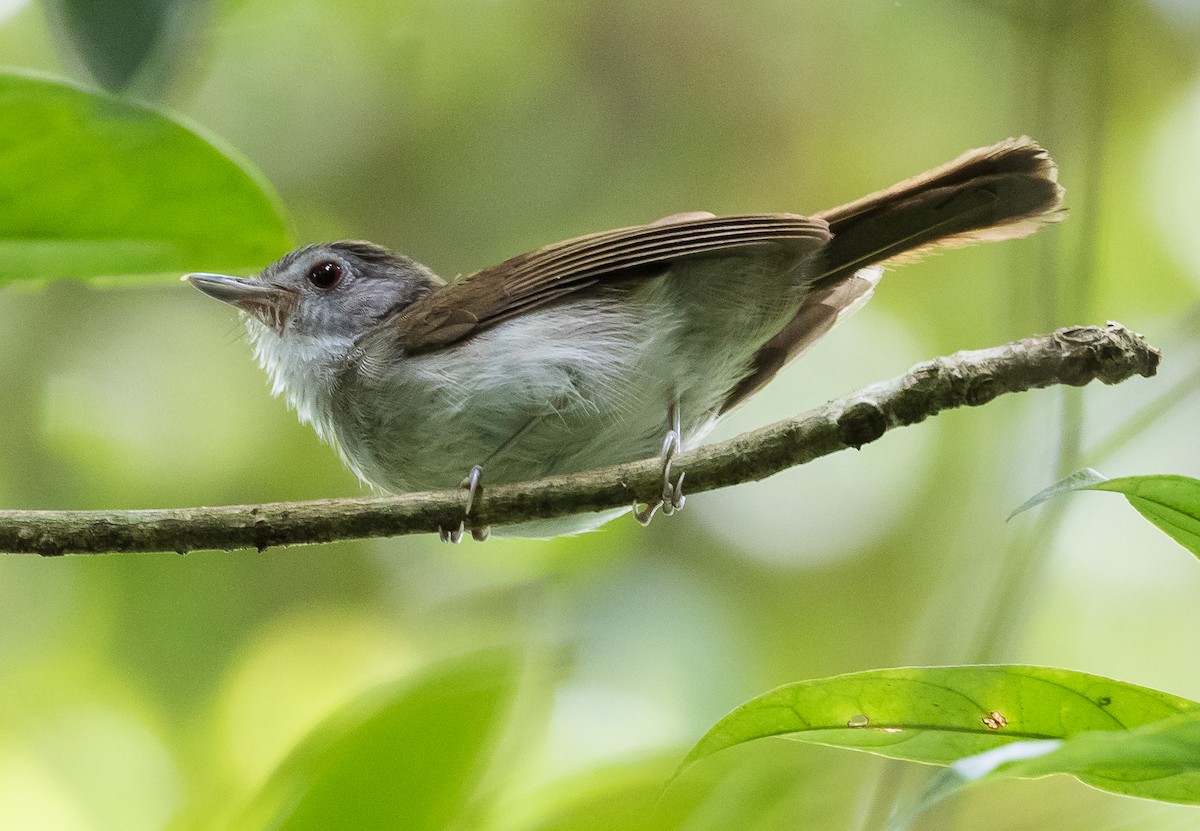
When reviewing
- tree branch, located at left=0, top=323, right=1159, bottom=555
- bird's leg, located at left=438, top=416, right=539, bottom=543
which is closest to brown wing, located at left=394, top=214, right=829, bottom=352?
bird's leg, located at left=438, top=416, right=539, bottom=543

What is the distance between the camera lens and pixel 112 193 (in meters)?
1.89

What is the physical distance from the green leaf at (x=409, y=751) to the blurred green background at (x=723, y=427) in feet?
2.42

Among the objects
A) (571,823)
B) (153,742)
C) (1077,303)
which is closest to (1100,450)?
(1077,303)

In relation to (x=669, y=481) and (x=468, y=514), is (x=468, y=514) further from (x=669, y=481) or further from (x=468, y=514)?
(x=669, y=481)

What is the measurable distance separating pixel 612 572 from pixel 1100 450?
1.91 meters

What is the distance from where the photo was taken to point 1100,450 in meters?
2.37

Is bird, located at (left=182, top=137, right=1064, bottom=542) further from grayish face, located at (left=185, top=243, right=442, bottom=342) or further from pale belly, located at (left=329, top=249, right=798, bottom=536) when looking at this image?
grayish face, located at (left=185, top=243, right=442, bottom=342)

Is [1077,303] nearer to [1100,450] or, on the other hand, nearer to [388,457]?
[1100,450]

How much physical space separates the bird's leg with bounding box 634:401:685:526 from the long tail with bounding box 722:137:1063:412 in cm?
49

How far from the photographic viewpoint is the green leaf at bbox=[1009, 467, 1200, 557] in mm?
1221

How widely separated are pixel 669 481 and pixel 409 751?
74 centimetres

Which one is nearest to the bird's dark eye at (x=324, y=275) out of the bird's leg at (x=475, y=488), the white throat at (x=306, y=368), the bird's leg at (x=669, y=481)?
the white throat at (x=306, y=368)

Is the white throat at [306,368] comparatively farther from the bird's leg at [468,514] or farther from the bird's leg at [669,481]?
the bird's leg at [669,481]

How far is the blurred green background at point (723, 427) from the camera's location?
3.06 metres
